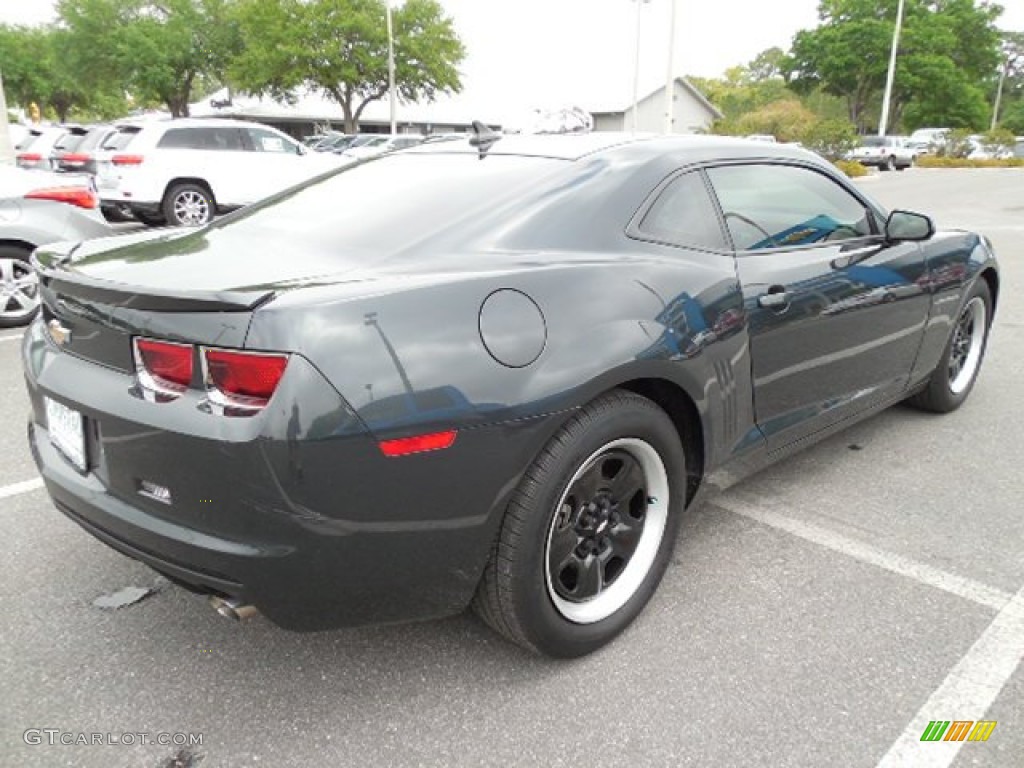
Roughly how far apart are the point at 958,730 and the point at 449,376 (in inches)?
64.5

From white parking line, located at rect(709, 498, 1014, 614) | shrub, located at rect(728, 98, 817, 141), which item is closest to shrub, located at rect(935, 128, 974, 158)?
shrub, located at rect(728, 98, 817, 141)

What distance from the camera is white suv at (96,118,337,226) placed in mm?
11125

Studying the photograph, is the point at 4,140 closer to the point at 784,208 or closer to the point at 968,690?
the point at 784,208

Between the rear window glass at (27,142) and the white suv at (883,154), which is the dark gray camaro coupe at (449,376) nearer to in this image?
the rear window glass at (27,142)

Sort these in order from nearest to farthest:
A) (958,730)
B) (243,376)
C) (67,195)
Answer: (243,376) → (958,730) → (67,195)

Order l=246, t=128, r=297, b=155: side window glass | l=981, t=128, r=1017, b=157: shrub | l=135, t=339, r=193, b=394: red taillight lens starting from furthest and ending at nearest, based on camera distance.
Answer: l=981, t=128, r=1017, b=157: shrub → l=246, t=128, r=297, b=155: side window glass → l=135, t=339, r=193, b=394: red taillight lens

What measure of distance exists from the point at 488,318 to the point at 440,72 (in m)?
36.1

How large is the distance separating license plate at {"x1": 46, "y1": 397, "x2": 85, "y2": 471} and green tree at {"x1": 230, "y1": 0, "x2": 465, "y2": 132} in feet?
113

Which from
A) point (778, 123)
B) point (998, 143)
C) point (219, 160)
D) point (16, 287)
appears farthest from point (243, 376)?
point (998, 143)

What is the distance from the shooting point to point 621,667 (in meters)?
2.35

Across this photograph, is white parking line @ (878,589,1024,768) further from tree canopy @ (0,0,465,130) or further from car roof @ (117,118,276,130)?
tree canopy @ (0,0,465,130)

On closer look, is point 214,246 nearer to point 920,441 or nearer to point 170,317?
point 170,317

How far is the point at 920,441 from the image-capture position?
13.5 ft

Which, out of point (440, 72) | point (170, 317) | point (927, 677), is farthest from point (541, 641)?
point (440, 72)
